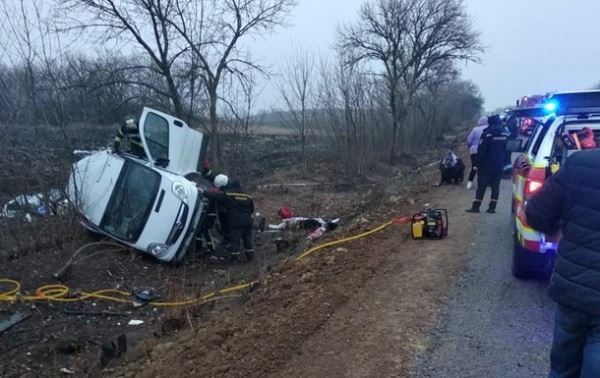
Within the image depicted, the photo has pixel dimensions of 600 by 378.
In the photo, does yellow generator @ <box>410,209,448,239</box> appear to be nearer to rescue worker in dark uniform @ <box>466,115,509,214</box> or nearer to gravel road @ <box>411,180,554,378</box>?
gravel road @ <box>411,180,554,378</box>

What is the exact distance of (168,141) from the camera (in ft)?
30.3

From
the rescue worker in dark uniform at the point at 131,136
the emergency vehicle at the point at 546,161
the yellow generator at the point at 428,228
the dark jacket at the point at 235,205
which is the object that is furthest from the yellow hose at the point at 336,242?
the rescue worker in dark uniform at the point at 131,136

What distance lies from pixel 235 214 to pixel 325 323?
5028 millimetres

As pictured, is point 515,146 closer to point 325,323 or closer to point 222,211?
point 325,323

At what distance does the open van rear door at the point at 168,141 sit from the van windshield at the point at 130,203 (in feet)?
1.56

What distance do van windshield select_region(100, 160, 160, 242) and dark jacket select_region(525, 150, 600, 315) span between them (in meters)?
6.97

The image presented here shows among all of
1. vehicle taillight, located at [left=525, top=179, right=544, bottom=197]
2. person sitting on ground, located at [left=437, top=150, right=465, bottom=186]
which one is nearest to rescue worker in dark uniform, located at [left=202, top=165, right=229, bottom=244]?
vehicle taillight, located at [left=525, top=179, right=544, bottom=197]

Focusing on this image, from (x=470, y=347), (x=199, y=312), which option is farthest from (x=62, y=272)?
(x=470, y=347)

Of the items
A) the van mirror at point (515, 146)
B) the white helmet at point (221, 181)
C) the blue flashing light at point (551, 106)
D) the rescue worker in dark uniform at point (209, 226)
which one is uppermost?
the blue flashing light at point (551, 106)

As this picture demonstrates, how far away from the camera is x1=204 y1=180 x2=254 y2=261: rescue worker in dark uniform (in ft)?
31.6

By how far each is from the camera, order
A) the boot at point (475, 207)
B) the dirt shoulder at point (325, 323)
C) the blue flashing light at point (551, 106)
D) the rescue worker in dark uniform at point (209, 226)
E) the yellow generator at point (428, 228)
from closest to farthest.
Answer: the dirt shoulder at point (325, 323) → the blue flashing light at point (551, 106) → the yellow generator at point (428, 228) → the rescue worker in dark uniform at point (209, 226) → the boot at point (475, 207)

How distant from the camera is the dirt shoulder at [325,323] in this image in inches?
164

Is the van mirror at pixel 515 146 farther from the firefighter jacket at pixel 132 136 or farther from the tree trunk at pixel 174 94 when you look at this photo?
the tree trunk at pixel 174 94

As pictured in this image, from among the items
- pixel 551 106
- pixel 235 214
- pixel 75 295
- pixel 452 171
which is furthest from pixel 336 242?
pixel 452 171
